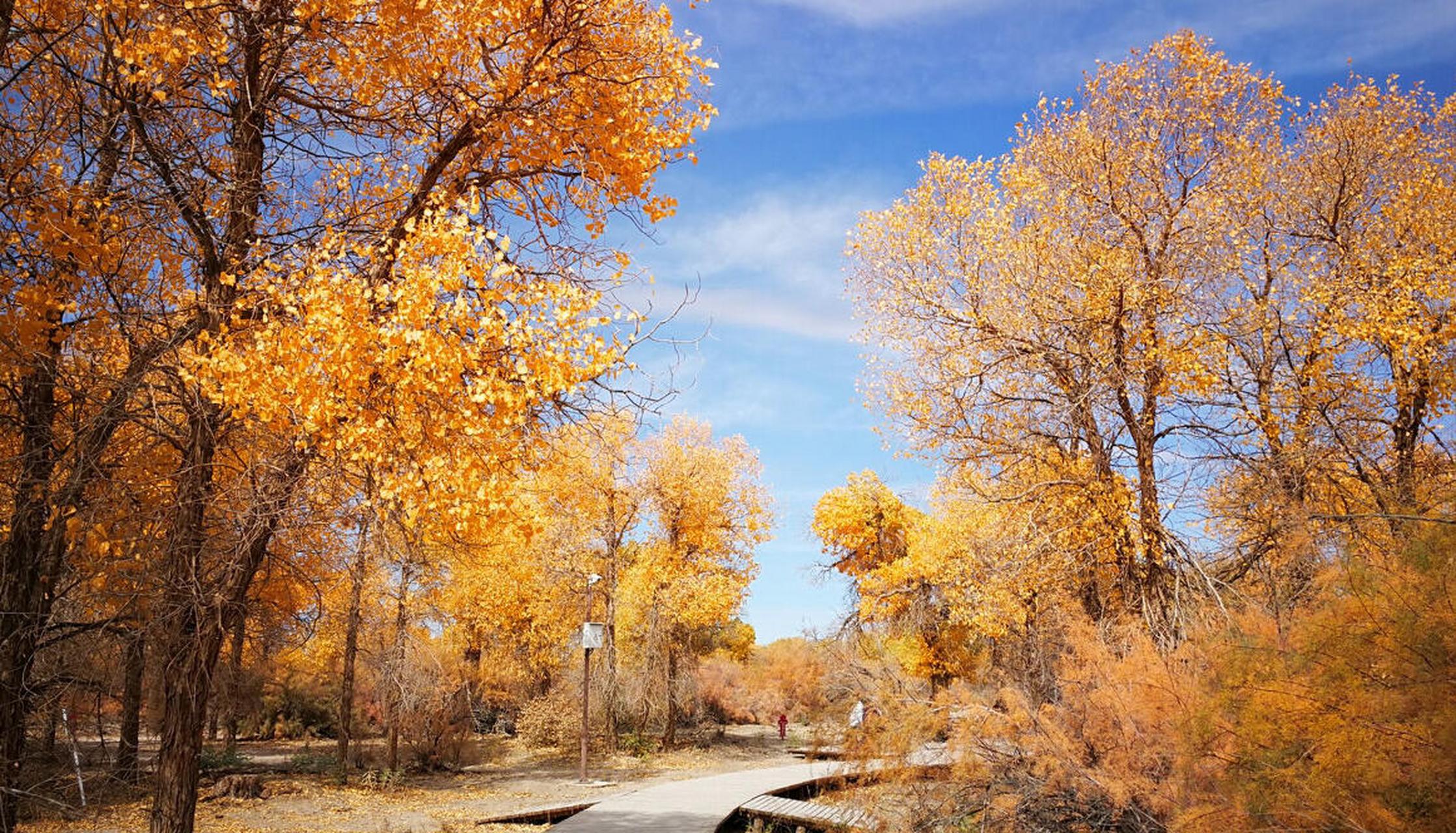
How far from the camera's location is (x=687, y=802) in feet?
46.1

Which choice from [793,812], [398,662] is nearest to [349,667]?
[398,662]

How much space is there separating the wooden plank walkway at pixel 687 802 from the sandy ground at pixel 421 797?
3.25 feet

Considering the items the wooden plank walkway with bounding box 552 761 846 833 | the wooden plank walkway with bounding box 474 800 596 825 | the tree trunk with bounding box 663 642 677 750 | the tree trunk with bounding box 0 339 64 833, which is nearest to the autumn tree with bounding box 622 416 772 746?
the tree trunk with bounding box 663 642 677 750

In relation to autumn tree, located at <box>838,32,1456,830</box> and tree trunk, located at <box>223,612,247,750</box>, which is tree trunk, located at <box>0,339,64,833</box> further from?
autumn tree, located at <box>838,32,1456,830</box>

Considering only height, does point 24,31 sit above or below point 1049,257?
below

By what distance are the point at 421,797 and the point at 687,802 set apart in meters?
5.36

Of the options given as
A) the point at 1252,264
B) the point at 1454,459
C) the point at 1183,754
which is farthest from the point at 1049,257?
the point at 1183,754

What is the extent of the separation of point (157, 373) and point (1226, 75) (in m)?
12.9

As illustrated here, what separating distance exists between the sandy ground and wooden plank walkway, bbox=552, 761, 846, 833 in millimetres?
992

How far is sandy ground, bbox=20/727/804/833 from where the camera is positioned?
11.9m

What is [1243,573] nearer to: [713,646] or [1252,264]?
[1252,264]

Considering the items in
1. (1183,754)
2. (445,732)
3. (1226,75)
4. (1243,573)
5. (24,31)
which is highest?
(1226,75)

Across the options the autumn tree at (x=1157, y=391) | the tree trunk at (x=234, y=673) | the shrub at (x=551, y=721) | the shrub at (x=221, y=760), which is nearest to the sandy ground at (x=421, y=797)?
the shrub at (x=551, y=721)

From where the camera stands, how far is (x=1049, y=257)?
11211mm
